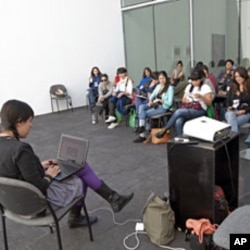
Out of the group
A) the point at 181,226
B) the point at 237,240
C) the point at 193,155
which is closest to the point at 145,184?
the point at 181,226

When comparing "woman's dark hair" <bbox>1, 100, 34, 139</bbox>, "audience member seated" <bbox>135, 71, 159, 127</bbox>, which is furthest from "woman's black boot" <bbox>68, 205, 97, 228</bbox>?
"audience member seated" <bbox>135, 71, 159, 127</bbox>

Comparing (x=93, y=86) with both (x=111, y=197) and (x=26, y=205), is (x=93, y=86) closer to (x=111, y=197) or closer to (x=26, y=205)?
(x=111, y=197)

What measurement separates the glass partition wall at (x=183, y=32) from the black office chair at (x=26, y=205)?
6270mm

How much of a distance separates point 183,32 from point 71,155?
6012 mm

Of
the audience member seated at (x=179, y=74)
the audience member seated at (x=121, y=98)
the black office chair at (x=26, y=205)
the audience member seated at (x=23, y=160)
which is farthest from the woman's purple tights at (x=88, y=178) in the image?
the audience member seated at (x=179, y=74)

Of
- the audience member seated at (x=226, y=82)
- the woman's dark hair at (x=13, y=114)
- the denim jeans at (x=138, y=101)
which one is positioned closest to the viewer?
the woman's dark hair at (x=13, y=114)

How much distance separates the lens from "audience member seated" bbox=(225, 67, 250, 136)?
3785 millimetres

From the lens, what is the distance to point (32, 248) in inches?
86.7

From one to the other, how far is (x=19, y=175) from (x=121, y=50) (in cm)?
764

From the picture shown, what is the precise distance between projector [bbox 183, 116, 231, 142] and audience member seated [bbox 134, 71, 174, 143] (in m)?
2.46

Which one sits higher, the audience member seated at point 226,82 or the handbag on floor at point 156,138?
the audience member seated at point 226,82

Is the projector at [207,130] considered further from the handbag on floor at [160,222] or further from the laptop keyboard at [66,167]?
the laptop keyboard at [66,167]

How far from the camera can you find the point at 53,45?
742cm

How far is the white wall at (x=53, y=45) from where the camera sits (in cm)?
681
